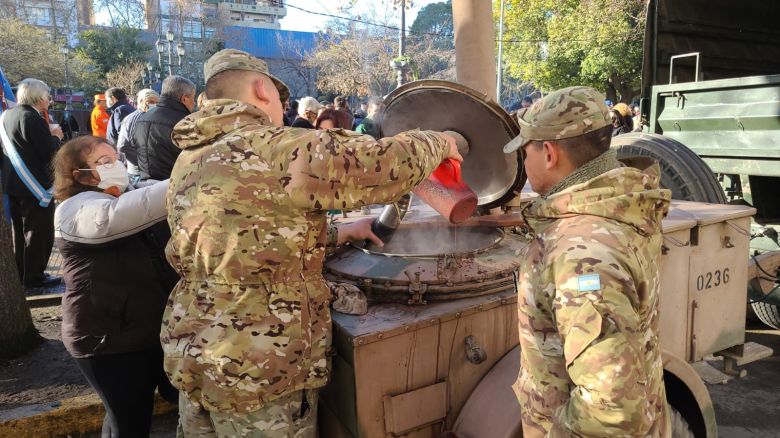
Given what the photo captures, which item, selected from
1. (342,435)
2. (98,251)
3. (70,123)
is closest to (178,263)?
(98,251)

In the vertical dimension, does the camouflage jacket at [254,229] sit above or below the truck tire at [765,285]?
above

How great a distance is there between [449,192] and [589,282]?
1004 mm

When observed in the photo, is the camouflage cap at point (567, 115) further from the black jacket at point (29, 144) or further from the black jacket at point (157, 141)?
the black jacket at point (29, 144)

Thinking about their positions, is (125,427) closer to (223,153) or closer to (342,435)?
(342,435)

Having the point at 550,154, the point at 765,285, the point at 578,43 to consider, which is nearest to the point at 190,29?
the point at 578,43

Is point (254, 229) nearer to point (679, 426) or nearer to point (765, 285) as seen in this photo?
point (679, 426)

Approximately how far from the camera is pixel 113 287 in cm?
255

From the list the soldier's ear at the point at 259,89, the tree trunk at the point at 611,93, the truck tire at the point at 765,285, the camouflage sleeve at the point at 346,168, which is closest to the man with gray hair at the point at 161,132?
the soldier's ear at the point at 259,89

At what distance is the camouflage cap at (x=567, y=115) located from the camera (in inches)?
66.1

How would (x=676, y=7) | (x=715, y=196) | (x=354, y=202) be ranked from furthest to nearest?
(x=676, y=7)
(x=715, y=196)
(x=354, y=202)

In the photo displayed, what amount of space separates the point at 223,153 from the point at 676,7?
5.38 meters

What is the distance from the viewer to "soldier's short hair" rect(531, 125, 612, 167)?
1.69 meters

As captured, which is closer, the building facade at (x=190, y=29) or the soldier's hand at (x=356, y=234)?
the soldier's hand at (x=356, y=234)

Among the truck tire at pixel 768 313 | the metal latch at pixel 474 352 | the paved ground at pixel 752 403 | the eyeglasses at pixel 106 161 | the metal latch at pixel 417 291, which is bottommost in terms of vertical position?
the paved ground at pixel 752 403
